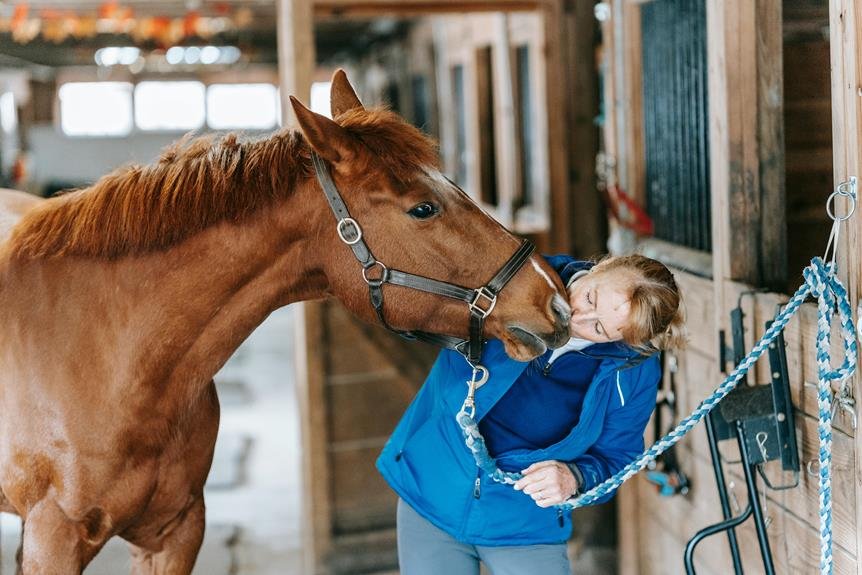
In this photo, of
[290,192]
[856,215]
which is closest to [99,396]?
[290,192]

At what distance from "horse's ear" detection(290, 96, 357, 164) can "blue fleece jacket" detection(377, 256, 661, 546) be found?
1.49 ft

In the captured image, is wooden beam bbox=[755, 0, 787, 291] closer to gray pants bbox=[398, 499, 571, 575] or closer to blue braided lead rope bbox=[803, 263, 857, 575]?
blue braided lead rope bbox=[803, 263, 857, 575]

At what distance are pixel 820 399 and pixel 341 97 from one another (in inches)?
40.1

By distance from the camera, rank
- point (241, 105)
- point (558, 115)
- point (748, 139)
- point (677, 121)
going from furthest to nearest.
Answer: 1. point (241, 105)
2. point (558, 115)
3. point (677, 121)
4. point (748, 139)

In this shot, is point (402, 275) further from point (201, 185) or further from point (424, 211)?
point (201, 185)

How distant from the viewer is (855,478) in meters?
1.68

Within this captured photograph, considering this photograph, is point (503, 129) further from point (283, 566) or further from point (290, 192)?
point (290, 192)

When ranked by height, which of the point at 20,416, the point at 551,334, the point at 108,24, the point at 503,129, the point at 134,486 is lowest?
the point at 134,486

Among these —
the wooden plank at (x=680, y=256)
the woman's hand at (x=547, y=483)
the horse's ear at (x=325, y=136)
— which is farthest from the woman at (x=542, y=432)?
the wooden plank at (x=680, y=256)

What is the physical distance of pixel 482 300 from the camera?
169 cm

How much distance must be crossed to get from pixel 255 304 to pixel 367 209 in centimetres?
27

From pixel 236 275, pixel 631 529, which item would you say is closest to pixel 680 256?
pixel 631 529

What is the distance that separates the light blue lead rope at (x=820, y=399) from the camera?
159cm

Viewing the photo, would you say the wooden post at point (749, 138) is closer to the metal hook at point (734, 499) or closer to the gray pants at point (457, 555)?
the metal hook at point (734, 499)
